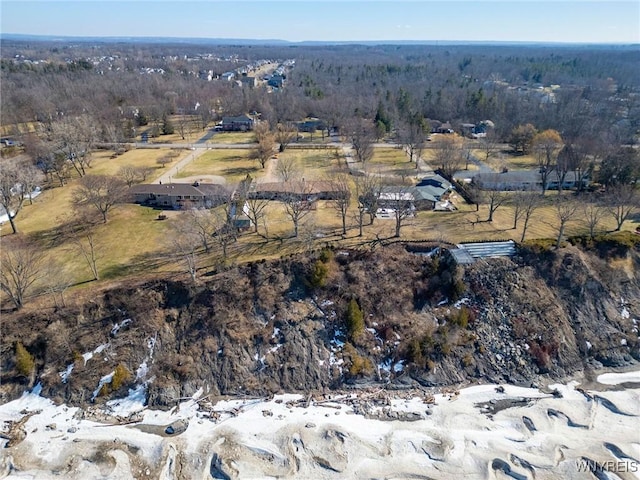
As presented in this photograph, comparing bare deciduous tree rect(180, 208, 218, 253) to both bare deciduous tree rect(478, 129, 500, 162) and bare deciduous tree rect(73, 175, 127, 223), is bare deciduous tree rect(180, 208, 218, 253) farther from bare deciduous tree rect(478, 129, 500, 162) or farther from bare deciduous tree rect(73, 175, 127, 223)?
bare deciduous tree rect(478, 129, 500, 162)

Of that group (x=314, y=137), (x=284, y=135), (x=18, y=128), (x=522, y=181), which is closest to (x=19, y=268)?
(x=284, y=135)

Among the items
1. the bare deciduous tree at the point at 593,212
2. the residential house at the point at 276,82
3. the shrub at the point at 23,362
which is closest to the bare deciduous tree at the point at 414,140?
the bare deciduous tree at the point at 593,212

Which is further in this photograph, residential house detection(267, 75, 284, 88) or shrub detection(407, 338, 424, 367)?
residential house detection(267, 75, 284, 88)

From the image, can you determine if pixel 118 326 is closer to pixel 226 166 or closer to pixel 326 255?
pixel 326 255

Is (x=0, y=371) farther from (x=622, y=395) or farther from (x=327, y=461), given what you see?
(x=622, y=395)

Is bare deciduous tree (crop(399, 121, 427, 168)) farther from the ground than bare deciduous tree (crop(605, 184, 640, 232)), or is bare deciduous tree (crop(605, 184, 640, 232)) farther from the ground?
bare deciduous tree (crop(399, 121, 427, 168))

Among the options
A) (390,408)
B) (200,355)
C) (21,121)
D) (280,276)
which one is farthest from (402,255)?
(21,121)

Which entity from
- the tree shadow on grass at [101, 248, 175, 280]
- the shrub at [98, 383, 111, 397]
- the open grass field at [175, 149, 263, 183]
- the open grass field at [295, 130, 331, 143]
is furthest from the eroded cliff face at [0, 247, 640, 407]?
the open grass field at [295, 130, 331, 143]
